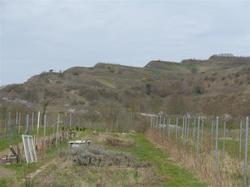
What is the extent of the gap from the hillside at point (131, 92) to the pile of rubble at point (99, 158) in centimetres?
3426

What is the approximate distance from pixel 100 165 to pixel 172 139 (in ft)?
28.1

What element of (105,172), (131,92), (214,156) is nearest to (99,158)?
(105,172)

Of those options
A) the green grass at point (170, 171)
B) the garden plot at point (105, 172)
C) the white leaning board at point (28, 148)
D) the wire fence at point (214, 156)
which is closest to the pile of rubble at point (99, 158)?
the garden plot at point (105, 172)

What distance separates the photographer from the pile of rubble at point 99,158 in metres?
18.8

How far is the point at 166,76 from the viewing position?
119 metres

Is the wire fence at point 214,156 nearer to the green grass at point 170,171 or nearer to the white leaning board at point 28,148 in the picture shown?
the green grass at point 170,171

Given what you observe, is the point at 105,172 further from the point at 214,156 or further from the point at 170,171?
the point at 214,156

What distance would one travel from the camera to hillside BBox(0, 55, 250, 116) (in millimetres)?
67062

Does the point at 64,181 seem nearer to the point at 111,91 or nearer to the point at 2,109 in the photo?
the point at 2,109

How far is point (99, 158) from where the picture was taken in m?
19.2

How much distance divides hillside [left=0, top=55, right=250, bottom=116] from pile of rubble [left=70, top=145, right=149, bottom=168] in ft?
112

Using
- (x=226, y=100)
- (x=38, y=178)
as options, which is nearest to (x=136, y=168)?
(x=38, y=178)

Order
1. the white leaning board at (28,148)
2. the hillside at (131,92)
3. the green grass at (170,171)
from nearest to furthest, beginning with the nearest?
the green grass at (170,171) < the white leaning board at (28,148) < the hillside at (131,92)

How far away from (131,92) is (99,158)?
72.1 m
